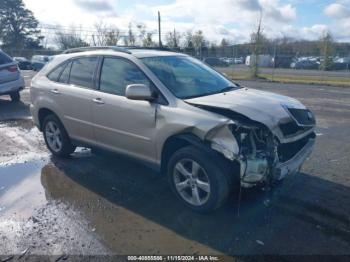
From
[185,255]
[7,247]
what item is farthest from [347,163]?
[7,247]

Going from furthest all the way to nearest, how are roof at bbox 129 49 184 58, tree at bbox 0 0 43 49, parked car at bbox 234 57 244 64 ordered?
1. tree at bbox 0 0 43 49
2. parked car at bbox 234 57 244 64
3. roof at bbox 129 49 184 58

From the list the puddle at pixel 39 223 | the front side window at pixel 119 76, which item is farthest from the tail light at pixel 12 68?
the front side window at pixel 119 76

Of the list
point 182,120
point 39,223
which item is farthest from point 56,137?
point 182,120

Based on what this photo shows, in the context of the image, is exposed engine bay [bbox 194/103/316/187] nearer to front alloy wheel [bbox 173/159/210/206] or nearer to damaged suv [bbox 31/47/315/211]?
damaged suv [bbox 31/47/315/211]

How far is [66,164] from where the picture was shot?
17.7 feet

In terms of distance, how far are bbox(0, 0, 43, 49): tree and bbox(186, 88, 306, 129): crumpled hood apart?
218ft

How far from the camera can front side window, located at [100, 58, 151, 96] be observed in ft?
13.9

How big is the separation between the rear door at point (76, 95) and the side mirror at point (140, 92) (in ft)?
3.39

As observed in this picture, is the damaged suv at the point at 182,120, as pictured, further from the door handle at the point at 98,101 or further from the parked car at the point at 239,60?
the parked car at the point at 239,60

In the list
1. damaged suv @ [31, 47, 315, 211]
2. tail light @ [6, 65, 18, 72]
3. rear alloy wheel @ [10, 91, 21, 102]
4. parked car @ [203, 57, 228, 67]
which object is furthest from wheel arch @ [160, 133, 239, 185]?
parked car @ [203, 57, 228, 67]

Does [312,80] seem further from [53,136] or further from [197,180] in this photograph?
[197,180]

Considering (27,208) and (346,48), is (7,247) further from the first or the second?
(346,48)

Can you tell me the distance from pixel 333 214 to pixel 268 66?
4232 centimetres

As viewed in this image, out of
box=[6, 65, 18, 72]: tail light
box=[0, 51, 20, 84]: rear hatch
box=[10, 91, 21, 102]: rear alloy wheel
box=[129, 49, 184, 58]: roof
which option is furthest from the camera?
box=[10, 91, 21, 102]: rear alloy wheel
